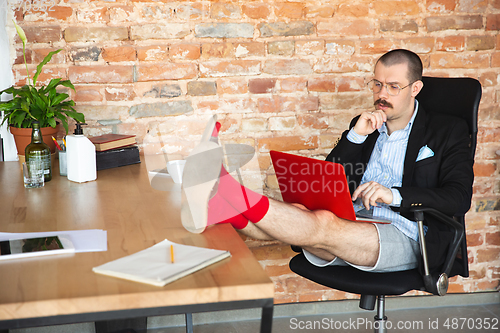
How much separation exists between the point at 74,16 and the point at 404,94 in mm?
1600

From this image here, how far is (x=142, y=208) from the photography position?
4.65 ft

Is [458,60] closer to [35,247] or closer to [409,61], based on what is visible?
[409,61]

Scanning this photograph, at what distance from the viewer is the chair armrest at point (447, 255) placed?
1.60 metres

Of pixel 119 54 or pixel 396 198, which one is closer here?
pixel 396 198

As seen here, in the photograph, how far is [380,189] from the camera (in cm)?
176

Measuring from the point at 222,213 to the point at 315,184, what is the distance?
488 mm

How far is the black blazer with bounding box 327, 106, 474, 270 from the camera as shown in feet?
5.57

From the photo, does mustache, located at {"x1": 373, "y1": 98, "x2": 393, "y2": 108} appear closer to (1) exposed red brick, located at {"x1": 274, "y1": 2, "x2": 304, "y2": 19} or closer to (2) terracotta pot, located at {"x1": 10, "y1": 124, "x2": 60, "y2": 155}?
(1) exposed red brick, located at {"x1": 274, "y1": 2, "x2": 304, "y2": 19}

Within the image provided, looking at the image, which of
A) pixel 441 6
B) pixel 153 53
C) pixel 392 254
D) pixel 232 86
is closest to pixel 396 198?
pixel 392 254

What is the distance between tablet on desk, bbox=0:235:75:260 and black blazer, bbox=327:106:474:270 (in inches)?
47.5

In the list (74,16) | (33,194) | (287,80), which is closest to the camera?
(33,194)

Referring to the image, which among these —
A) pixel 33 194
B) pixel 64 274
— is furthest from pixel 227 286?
pixel 33 194

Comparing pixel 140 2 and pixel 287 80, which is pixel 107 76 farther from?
pixel 287 80

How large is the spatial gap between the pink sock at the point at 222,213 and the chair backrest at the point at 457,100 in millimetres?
956
